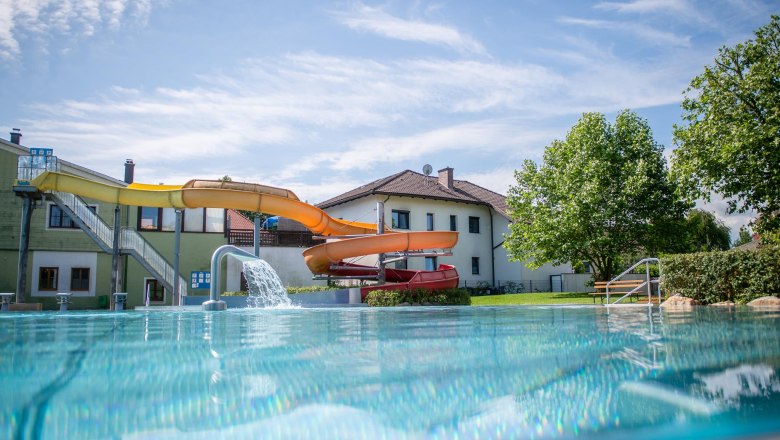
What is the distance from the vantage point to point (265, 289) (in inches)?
984

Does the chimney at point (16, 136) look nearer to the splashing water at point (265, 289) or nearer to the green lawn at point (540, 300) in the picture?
the splashing water at point (265, 289)

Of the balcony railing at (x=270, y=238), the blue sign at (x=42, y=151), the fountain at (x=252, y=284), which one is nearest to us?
the fountain at (x=252, y=284)

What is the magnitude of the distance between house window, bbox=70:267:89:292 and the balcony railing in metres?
8.32

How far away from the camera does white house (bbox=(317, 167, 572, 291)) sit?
38062mm

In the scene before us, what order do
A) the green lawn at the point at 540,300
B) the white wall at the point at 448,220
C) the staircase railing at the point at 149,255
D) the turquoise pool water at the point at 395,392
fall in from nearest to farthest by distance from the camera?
1. the turquoise pool water at the point at 395,392
2. the green lawn at the point at 540,300
3. the staircase railing at the point at 149,255
4. the white wall at the point at 448,220

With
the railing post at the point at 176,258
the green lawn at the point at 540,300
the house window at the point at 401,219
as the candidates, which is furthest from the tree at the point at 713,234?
the railing post at the point at 176,258

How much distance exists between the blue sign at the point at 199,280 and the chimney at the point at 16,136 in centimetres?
1326

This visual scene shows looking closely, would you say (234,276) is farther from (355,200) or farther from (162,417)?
(162,417)

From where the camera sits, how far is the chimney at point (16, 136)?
104 feet

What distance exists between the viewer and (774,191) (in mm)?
19969

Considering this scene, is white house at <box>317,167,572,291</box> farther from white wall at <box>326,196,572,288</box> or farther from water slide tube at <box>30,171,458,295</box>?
water slide tube at <box>30,171,458,295</box>

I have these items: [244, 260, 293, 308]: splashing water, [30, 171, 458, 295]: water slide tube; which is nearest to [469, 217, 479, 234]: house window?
[244, 260, 293, 308]: splashing water

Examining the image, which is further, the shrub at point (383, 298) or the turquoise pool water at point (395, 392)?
the shrub at point (383, 298)

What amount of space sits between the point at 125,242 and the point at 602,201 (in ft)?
82.6
